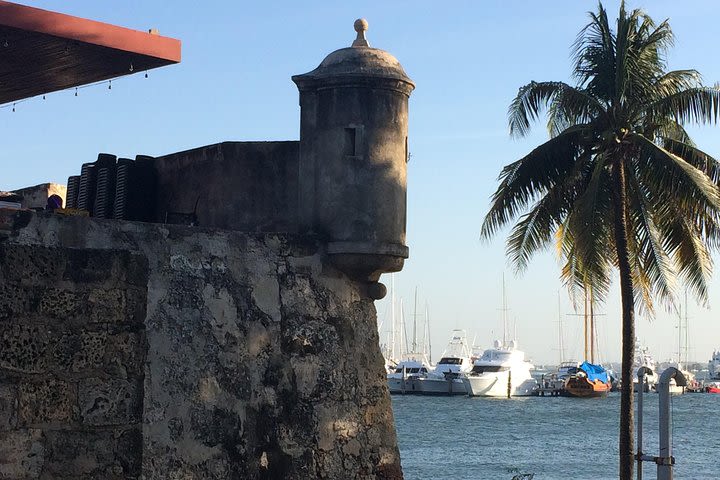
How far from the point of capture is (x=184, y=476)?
8.86 m

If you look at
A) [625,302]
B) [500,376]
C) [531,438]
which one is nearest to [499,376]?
[500,376]

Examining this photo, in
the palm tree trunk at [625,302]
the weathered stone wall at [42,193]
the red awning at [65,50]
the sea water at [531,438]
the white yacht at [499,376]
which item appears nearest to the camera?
the red awning at [65,50]

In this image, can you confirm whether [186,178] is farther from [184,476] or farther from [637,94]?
[637,94]

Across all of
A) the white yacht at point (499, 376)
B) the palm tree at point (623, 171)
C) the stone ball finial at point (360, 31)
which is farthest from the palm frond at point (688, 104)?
the white yacht at point (499, 376)

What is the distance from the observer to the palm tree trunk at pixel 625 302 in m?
18.0

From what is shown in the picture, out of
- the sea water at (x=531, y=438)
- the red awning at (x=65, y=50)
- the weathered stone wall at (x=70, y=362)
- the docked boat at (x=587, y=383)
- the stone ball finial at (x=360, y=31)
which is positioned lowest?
the sea water at (x=531, y=438)

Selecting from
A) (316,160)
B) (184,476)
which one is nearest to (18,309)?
(184,476)

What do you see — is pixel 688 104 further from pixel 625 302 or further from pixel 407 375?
pixel 407 375

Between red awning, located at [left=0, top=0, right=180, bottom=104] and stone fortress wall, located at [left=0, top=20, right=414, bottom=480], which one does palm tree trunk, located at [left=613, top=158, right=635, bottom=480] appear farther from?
red awning, located at [left=0, top=0, right=180, bottom=104]

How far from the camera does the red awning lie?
843 cm

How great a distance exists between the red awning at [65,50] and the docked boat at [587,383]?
10689 centimetres

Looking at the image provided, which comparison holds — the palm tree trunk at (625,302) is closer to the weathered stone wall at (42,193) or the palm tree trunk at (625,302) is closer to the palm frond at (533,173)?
the palm frond at (533,173)

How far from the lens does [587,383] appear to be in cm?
11400

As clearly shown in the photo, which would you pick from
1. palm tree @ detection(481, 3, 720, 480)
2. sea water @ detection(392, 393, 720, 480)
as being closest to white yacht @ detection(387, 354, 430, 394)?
sea water @ detection(392, 393, 720, 480)
